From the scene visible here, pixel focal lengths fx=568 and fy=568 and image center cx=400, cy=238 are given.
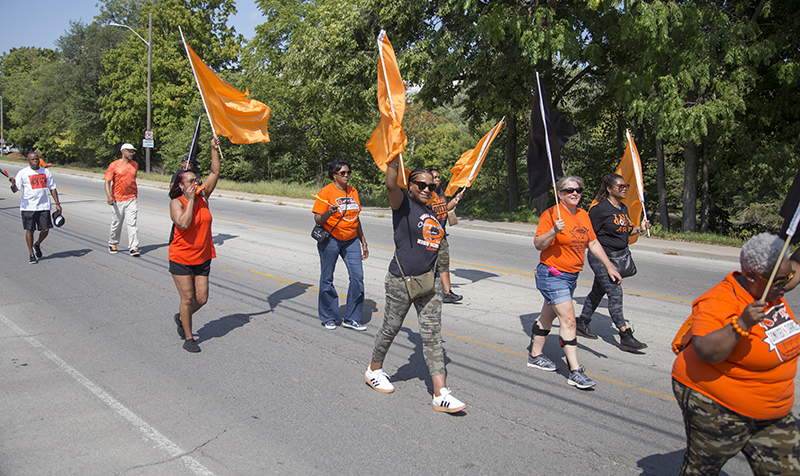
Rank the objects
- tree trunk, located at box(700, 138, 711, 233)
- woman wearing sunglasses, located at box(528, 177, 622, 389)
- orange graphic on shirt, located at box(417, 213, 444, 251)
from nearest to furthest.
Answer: orange graphic on shirt, located at box(417, 213, 444, 251) → woman wearing sunglasses, located at box(528, 177, 622, 389) → tree trunk, located at box(700, 138, 711, 233)

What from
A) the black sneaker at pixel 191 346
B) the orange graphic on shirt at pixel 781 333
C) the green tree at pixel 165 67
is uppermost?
the green tree at pixel 165 67

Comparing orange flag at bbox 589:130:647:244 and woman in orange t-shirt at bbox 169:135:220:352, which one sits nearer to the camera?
woman in orange t-shirt at bbox 169:135:220:352

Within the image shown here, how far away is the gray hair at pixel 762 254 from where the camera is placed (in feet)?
8.57

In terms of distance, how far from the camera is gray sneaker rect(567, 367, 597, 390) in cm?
495

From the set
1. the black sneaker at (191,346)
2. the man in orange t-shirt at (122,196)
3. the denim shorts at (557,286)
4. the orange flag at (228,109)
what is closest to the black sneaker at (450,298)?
the denim shorts at (557,286)

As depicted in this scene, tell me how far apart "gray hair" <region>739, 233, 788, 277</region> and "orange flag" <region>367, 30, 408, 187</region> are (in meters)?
2.33

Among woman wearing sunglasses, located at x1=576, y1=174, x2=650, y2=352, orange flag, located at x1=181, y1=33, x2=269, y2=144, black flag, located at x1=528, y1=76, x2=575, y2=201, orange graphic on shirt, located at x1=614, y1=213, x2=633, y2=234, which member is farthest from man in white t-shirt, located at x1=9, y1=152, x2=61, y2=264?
orange graphic on shirt, located at x1=614, y1=213, x2=633, y2=234

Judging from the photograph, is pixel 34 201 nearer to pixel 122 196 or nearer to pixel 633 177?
pixel 122 196

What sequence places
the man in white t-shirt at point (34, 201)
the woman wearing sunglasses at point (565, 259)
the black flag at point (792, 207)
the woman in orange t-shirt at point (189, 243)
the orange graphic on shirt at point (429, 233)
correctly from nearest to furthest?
the black flag at point (792, 207), the orange graphic on shirt at point (429, 233), the woman wearing sunglasses at point (565, 259), the woman in orange t-shirt at point (189, 243), the man in white t-shirt at point (34, 201)

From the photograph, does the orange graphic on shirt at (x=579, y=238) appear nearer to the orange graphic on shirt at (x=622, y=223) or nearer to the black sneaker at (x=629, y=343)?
the orange graphic on shirt at (x=622, y=223)

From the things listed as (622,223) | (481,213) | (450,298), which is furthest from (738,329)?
(481,213)

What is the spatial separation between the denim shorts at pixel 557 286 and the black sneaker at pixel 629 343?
4.44ft

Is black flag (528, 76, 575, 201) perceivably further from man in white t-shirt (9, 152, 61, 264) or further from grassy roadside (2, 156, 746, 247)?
grassy roadside (2, 156, 746, 247)

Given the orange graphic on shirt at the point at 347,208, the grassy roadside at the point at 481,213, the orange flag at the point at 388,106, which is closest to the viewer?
the orange flag at the point at 388,106
